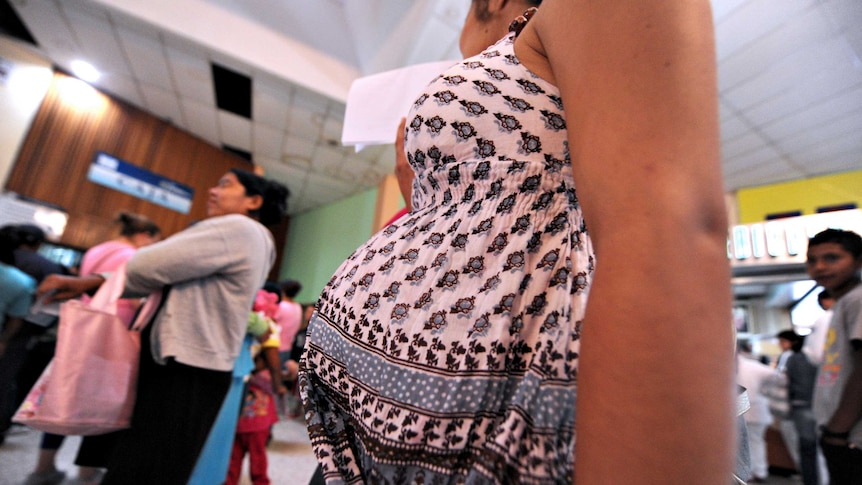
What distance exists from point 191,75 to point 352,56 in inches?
69.4

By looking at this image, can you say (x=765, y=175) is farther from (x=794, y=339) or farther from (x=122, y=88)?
(x=122, y=88)

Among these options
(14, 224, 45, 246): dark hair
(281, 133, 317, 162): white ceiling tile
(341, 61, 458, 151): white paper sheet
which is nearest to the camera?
(341, 61, 458, 151): white paper sheet

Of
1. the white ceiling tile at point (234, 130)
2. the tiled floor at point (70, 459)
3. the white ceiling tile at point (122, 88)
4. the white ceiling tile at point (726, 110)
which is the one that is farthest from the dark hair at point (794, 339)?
the white ceiling tile at point (122, 88)

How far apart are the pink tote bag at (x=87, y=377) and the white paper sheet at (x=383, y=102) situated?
926 millimetres

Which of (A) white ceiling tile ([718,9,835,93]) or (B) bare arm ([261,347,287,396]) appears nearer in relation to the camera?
(B) bare arm ([261,347,287,396])

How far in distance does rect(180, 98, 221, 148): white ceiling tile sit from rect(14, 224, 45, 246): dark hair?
2817 millimetres

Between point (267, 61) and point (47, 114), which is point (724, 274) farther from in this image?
point (47, 114)

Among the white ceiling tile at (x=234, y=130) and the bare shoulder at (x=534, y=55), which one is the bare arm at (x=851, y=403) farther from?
the white ceiling tile at (x=234, y=130)

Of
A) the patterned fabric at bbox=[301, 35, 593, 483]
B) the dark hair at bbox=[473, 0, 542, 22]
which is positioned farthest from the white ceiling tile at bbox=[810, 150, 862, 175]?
the patterned fabric at bbox=[301, 35, 593, 483]

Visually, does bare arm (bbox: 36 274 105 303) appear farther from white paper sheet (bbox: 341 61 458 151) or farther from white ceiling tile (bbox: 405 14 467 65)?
white ceiling tile (bbox: 405 14 467 65)

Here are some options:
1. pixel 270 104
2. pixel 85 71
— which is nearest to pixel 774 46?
pixel 270 104

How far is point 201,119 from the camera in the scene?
17.5 ft

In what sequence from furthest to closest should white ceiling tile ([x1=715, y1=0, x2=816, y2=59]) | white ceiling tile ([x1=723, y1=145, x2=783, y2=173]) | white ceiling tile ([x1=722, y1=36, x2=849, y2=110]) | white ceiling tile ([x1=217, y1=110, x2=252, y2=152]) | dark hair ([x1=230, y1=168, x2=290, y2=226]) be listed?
white ceiling tile ([x1=217, y1=110, x2=252, y2=152]) < white ceiling tile ([x1=723, y1=145, x2=783, y2=173]) < white ceiling tile ([x1=722, y1=36, x2=849, y2=110]) < white ceiling tile ([x1=715, y1=0, x2=816, y2=59]) < dark hair ([x1=230, y1=168, x2=290, y2=226])

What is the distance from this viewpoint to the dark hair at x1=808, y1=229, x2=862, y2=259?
1447mm
